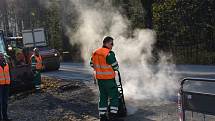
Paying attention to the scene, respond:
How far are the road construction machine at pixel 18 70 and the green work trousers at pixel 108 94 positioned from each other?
8126 millimetres

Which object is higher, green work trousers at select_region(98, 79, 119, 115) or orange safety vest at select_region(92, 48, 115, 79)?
orange safety vest at select_region(92, 48, 115, 79)

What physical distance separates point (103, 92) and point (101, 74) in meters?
0.41

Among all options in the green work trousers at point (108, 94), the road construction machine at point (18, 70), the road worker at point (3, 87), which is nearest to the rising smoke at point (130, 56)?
the green work trousers at point (108, 94)

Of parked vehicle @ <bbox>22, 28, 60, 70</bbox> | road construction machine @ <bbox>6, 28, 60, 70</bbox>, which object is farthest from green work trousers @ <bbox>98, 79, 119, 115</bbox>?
parked vehicle @ <bbox>22, 28, 60, 70</bbox>

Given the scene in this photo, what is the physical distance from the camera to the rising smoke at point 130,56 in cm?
1299

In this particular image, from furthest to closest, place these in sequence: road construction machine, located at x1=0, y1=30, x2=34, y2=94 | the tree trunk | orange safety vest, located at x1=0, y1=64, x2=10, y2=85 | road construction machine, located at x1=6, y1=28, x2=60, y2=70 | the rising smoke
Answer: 1. the tree trunk
2. road construction machine, located at x1=6, y1=28, x2=60, y2=70
3. road construction machine, located at x1=0, y1=30, x2=34, y2=94
4. the rising smoke
5. orange safety vest, located at x1=0, y1=64, x2=10, y2=85

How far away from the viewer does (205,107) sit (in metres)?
6.94

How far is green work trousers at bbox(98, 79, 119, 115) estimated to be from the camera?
31.6 feet

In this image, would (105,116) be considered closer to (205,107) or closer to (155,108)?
(155,108)

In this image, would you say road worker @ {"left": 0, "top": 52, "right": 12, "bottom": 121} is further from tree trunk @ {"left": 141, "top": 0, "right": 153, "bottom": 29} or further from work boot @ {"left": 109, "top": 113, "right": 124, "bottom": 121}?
tree trunk @ {"left": 141, "top": 0, "right": 153, "bottom": 29}

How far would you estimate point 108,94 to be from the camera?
385 inches

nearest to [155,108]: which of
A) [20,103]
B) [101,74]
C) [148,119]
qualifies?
[148,119]

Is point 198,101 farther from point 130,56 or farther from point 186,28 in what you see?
point 186,28

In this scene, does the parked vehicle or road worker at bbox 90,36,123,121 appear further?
the parked vehicle
